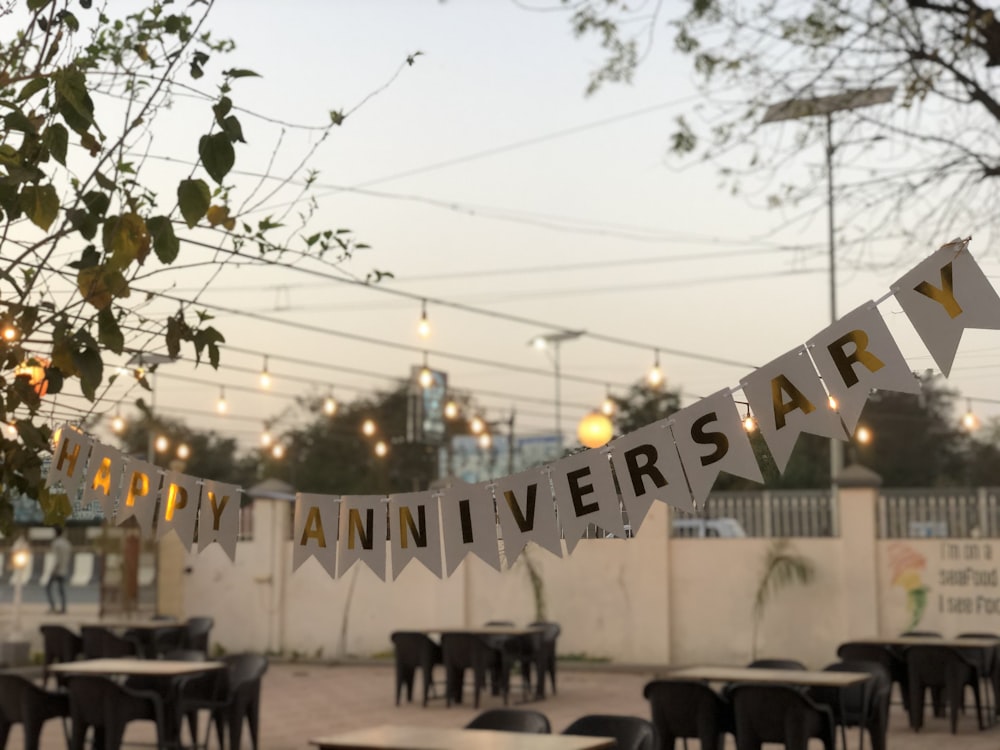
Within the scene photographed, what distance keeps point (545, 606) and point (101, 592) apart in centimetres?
560

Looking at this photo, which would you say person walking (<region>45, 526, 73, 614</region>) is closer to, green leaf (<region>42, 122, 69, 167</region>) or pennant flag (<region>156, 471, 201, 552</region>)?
pennant flag (<region>156, 471, 201, 552</region>)

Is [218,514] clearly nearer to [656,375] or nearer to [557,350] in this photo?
[656,375]

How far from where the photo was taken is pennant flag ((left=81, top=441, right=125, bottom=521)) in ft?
13.1

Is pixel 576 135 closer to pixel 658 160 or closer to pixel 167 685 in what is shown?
pixel 658 160

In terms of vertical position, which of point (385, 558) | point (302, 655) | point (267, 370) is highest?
point (267, 370)


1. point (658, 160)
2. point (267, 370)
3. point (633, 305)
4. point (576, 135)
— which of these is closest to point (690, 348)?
point (633, 305)

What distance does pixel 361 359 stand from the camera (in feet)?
88.9

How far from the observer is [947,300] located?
2789 millimetres

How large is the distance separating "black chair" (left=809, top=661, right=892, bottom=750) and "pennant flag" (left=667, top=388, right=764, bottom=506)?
17.6 feet

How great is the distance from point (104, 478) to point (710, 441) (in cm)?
198

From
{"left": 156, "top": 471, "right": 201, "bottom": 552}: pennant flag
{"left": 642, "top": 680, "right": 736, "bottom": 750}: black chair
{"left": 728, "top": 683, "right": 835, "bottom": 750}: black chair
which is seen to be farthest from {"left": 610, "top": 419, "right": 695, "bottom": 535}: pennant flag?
{"left": 642, "top": 680, "right": 736, "bottom": 750}: black chair

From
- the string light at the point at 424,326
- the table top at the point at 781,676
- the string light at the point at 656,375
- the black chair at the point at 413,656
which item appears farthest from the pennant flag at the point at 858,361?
the string light at the point at 656,375

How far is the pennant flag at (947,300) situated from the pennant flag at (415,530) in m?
1.31

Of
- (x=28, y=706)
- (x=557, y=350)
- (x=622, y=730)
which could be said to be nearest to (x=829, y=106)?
(x=622, y=730)
